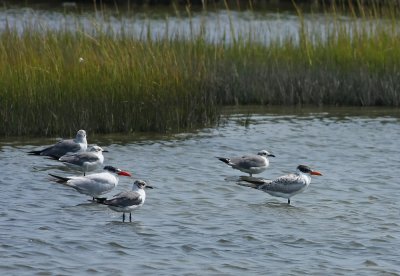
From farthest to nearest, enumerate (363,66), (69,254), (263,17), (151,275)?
(263,17) → (363,66) → (69,254) → (151,275)

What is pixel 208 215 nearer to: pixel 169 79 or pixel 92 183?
pixel 92 183

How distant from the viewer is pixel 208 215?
1088 cm

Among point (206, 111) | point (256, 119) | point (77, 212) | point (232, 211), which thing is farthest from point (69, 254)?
point (256, 119)

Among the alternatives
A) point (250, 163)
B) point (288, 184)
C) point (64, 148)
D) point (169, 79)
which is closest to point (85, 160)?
point (64, 148)

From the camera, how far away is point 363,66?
19.1 metres

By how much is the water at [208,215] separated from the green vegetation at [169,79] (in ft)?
1.58

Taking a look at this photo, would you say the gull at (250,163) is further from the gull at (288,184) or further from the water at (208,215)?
the gull at (288,184)

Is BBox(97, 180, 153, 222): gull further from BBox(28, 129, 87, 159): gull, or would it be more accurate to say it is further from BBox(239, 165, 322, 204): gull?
BBox(28, 129, 87, 159): gull

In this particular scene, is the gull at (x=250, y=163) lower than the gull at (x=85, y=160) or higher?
lower

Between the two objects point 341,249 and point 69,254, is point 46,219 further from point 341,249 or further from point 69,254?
point 341,249

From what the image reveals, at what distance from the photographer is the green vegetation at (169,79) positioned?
15.3 m

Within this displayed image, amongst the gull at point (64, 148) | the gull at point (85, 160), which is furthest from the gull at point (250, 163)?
the gull at point (64, 148)

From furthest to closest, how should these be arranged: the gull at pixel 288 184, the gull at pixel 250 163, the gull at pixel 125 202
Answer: the gull at pixel 250 163 < the gull at pixel 288 184 < the gull at pixel 125 202

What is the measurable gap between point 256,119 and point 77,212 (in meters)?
7.77
